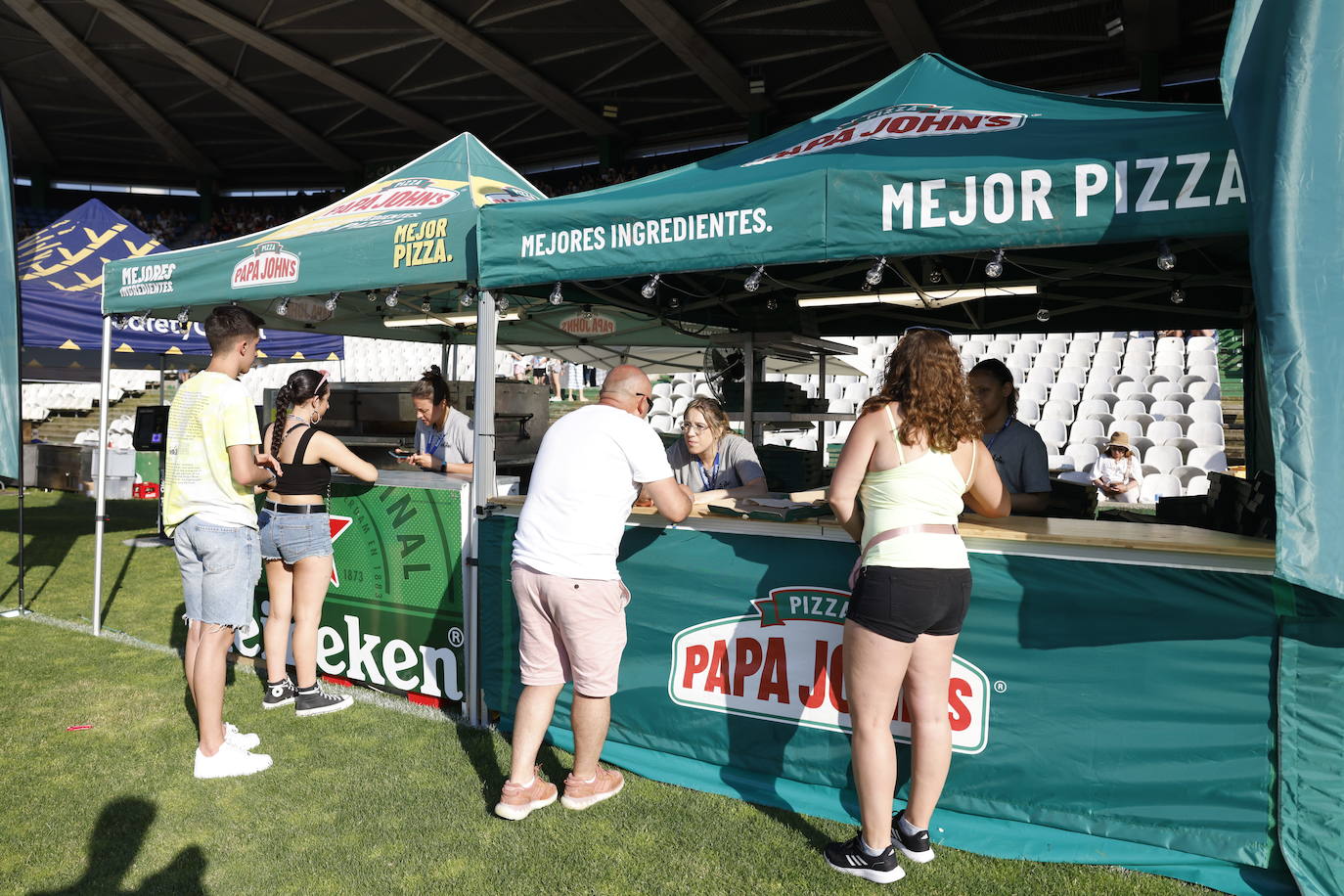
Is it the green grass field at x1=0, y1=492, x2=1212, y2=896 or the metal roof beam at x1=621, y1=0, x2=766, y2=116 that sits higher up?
the metal roof beam at x1=621, y1=0, x2=766, y2=116

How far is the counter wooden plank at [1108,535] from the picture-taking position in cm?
271

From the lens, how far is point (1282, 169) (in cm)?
223

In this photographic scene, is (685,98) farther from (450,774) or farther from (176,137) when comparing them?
(450,774)

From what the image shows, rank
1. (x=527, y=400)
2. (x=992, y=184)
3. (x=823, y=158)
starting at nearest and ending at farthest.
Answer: (x=992, y=184) < (x=823, y=158) < (x=527, y=400)

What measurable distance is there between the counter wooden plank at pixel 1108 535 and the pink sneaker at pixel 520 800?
126cm

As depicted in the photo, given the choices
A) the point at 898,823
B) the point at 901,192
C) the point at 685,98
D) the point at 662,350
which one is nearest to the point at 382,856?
the point at 898,823

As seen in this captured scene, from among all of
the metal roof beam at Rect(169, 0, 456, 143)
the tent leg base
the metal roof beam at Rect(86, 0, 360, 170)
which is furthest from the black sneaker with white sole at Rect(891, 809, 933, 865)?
the metal roof beam at Rect(86, 0, 360, 170)

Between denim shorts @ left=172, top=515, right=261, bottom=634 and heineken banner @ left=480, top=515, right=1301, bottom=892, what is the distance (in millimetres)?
1555

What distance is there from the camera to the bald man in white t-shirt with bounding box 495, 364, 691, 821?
9.79 feet

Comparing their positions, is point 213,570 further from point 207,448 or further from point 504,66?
point 504,66

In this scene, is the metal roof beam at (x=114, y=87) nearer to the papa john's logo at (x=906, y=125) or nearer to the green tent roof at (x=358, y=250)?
the green tent roof at (x=358, y=250)

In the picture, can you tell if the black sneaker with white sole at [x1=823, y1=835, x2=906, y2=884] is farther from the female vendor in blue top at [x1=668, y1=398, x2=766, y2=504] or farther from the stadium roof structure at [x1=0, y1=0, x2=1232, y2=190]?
the stadium roof structure at [x1=0, y1=0, x2=1232, y2=190]

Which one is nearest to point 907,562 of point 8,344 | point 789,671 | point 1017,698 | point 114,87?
point 1017,698

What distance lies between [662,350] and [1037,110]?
6774 millimetres
